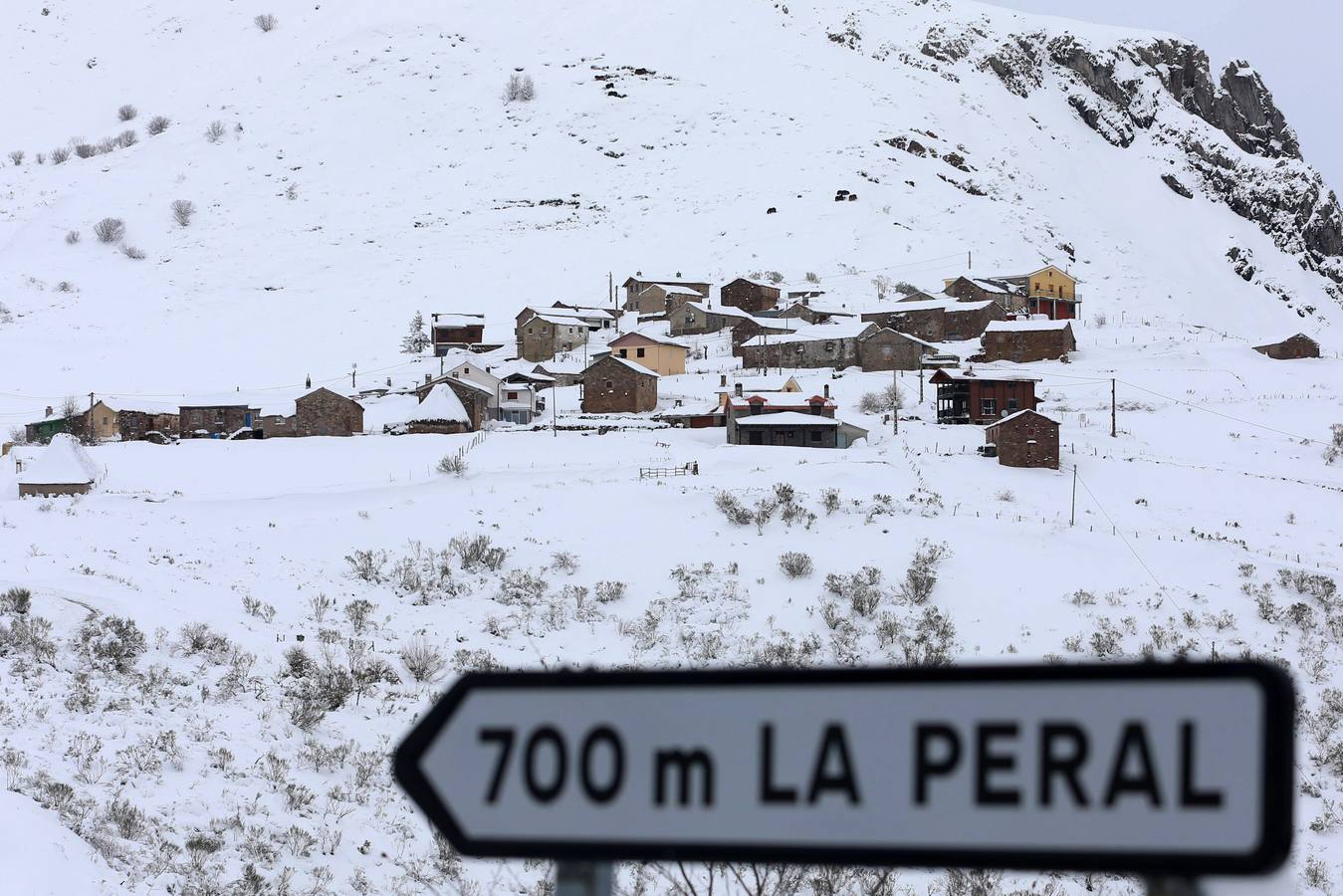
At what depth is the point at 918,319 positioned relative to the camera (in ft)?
234

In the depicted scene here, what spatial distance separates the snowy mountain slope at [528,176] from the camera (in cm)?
8544

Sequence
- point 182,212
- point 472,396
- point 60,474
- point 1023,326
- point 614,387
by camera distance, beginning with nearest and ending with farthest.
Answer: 1. point 60,474
2. point 472,396
3. point 614,387
4. point 1023,326
5. point 182,212

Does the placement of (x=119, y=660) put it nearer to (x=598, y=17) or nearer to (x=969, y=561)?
(x=969, y=561)

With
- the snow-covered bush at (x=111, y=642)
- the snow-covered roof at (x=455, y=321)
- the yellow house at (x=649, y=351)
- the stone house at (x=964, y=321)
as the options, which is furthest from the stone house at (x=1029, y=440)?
the snow-covered roof at (x=455, y=321)

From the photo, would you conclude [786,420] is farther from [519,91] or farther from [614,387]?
[519,91]

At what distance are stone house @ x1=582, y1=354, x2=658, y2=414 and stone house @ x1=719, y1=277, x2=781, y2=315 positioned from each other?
85.0 feet

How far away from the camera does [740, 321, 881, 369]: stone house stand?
215ft

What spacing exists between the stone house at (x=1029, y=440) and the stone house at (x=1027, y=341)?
27.5 m

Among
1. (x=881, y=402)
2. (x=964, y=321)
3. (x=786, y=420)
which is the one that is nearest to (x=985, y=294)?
(x=964, y=321)

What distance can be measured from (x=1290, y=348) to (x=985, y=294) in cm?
2050

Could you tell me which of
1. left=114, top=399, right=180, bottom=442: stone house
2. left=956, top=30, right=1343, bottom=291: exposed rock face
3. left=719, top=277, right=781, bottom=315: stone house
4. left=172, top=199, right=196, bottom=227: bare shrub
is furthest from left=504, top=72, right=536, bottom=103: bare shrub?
left=114, top=399, right=180, bottom=442: stone house

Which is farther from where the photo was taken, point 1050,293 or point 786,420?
point 1050,293

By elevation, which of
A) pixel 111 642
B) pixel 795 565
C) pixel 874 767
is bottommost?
pixel 795 565

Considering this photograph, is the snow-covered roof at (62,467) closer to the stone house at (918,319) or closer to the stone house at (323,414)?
the stone house at (323,414)
